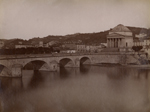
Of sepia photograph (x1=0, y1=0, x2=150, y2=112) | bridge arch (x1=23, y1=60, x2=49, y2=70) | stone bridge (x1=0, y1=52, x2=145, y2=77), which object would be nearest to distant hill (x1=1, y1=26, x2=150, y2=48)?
sepia photograph (x1=0, y1=0, x2=150, y2=112)

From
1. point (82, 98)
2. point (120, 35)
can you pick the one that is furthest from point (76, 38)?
point (120, 35)

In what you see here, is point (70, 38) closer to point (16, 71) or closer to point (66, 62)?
point (16, 71)

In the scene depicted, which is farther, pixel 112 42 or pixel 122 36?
pixel 122 36

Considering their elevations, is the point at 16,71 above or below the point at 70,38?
below

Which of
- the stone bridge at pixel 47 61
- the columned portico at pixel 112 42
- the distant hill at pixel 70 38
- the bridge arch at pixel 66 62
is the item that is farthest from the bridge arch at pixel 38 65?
the distant hill at pixel 70 38

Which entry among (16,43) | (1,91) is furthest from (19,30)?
(1,91)

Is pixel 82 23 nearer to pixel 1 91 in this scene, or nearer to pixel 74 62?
pixel 1 91

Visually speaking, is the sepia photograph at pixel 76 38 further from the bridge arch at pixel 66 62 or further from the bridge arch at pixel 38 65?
the bridge arch at pixel 66 62

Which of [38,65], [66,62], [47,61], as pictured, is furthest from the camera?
[66,62]

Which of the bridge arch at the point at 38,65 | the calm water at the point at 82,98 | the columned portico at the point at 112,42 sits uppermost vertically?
the columned portico at the point at 112,42
